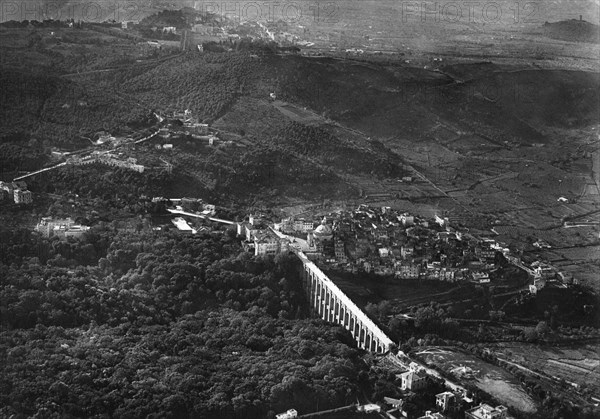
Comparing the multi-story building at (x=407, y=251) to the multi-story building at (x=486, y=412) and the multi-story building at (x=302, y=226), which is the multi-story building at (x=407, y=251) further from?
the multi-story building at (x=486, y=412)

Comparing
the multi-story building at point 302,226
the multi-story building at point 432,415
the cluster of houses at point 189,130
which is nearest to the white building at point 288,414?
the multi-story building at point 432,415

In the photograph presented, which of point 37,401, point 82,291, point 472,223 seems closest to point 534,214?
point 472,223

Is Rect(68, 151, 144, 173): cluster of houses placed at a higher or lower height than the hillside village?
higher

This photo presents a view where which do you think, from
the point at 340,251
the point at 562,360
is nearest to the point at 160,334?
the point at 340,251

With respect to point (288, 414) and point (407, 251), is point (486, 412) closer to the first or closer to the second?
point (288, 414)

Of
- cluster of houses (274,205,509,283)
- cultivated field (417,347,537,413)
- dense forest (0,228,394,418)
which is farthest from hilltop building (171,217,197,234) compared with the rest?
cultivated field (417,347,537,413)

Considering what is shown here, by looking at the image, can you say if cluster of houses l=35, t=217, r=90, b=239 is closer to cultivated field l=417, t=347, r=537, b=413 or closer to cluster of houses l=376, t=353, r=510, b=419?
cultivated field l=417, t=347, r=537, b=413

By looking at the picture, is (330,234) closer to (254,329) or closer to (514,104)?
(254,329)
